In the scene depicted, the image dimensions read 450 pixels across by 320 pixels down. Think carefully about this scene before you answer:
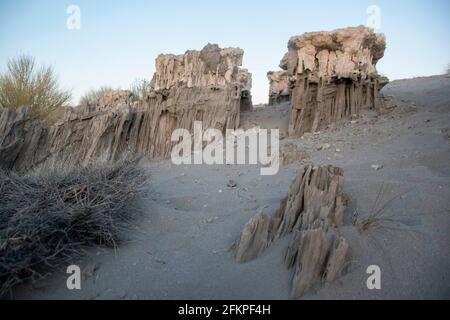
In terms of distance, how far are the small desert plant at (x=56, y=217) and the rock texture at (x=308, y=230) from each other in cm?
125

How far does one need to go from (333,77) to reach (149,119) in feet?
13.1

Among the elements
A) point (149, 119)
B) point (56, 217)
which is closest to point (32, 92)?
point (149, 119)

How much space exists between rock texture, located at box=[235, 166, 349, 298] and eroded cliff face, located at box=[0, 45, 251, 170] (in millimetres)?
4226

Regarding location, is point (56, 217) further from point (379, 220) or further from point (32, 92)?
point (32, 92)

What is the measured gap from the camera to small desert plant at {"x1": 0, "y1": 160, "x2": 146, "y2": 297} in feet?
9.15

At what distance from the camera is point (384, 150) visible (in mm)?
5688

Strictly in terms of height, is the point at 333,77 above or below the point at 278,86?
below

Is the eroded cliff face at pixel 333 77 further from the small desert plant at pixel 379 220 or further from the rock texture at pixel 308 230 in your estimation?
the rock texture at pixel 308 230

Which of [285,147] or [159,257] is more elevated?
[285,147]

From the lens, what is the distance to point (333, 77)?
7.86m

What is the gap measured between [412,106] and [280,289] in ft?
21.9

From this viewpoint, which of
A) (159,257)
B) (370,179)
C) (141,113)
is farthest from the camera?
(141,113)
